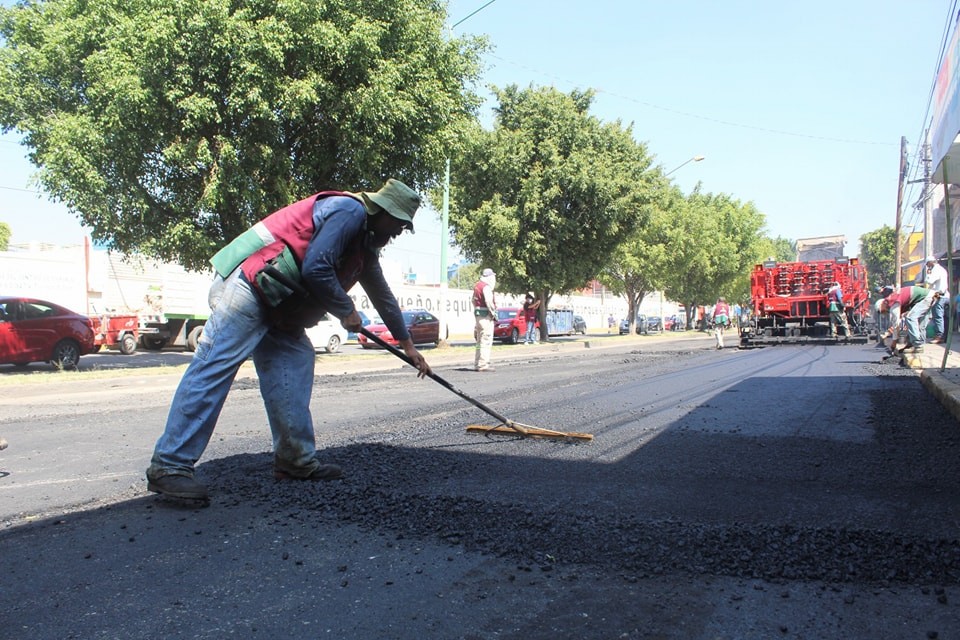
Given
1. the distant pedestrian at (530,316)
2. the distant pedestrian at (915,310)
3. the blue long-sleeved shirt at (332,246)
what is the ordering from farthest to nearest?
the distant pedestrian at (530,316) < the distant pedestrian at (915,310) < the blue long-sleeved shirt at (332,246)

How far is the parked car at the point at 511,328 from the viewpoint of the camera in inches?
1155

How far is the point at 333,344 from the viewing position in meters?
23.4

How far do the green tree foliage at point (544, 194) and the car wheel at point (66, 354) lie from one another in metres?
13.6

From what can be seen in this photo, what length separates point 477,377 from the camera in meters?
11.2

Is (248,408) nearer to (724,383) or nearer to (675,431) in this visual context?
(675,431)

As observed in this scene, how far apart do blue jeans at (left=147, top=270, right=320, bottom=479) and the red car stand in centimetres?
1201

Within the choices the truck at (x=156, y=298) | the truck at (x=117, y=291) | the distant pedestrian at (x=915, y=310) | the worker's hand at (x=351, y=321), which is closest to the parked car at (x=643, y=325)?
the truck at (x=156, y=298)

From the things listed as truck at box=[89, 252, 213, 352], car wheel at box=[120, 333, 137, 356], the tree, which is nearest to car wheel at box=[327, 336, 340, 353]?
truck at box=[89, 252, 213, 352]

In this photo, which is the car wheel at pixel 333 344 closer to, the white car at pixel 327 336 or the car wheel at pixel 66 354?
the white car at pixel 327 336

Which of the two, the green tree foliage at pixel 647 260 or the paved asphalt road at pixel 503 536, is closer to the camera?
the paved asphalt road at pixel 503 536

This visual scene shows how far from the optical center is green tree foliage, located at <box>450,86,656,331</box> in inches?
963

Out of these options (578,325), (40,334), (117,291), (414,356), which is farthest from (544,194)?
(578,325)

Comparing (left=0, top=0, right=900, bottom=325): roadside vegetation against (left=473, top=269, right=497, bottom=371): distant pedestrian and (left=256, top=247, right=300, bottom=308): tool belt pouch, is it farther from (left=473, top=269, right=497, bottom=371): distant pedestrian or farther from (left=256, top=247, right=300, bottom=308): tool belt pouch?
(left=256, top=247, right=300, bottom=308): tool belt pouch

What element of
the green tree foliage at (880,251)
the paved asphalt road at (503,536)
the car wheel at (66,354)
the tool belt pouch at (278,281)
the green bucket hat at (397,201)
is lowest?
the paved asphalt road at (503,536)
